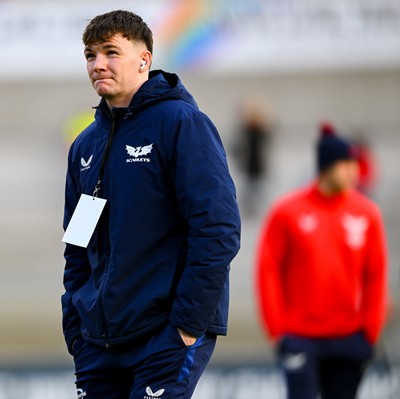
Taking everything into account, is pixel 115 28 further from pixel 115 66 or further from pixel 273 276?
pixel 273 276

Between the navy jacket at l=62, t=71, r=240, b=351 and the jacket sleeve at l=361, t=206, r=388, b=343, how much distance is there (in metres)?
2.61

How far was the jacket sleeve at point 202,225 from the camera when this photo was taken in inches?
153

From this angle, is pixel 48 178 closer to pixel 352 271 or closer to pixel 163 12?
pixel 163 12

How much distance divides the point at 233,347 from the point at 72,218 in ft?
22.5

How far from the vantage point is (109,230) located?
4.05 meters

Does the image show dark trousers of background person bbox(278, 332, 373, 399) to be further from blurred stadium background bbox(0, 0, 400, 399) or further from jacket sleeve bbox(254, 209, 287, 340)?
blurred stadium background bbox(0, 0, 400, 399)

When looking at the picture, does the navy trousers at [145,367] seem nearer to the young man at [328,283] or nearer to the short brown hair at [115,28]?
the short brown hair at [115,28]

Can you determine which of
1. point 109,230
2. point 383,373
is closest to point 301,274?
point 383,373

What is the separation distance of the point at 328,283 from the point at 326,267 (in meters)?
0.09

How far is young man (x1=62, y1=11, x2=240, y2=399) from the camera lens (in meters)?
3.91

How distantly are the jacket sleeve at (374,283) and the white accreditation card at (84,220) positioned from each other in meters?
2.79

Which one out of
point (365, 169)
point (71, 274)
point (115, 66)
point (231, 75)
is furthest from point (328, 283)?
point (231, 75)

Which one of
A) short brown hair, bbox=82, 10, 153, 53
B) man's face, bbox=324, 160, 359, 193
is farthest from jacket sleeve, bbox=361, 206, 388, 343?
short brown hair, bbox=82, 10, 153, 53

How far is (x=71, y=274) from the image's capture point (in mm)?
4348
